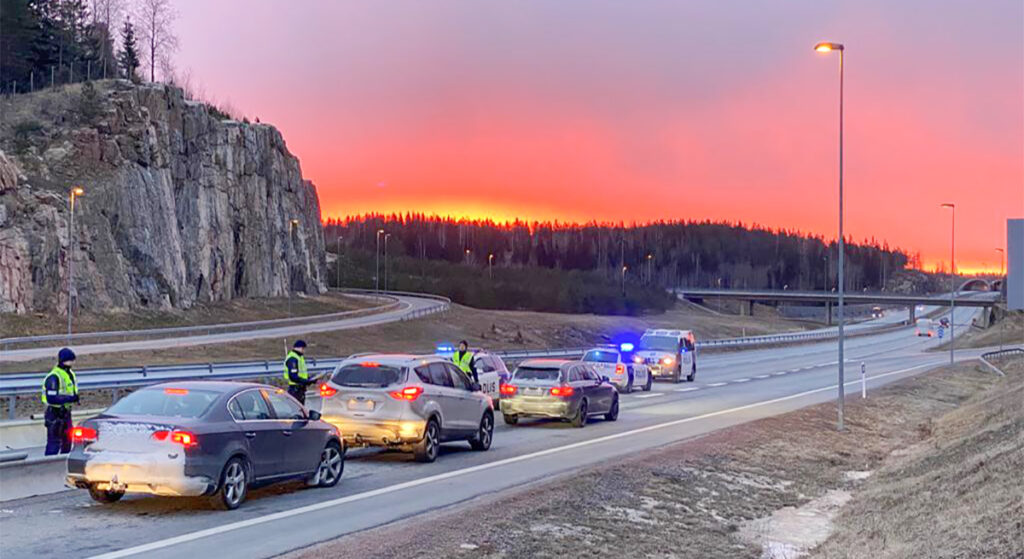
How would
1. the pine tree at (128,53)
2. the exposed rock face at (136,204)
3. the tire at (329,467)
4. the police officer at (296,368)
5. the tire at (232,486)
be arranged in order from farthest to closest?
1. the pine tree at (128,53)
2. the exposed rock face at (136,204)
3. the police officer at (296,368)
4. the tire at (329,467)
5. the tire at (232,486)

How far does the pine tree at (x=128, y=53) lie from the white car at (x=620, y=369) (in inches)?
3308

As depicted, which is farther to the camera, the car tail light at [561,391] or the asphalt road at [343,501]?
the car tail light at [561,391]

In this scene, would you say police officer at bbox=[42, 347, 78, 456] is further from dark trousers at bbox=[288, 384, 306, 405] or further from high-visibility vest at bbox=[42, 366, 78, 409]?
dark trousers at bbox=[288, 384, 306, 405]

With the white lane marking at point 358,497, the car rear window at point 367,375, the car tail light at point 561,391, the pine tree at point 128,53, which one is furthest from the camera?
the pine tree at point 128,53

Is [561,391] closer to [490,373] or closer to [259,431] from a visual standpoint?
[490,373]

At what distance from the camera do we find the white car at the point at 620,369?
129ft

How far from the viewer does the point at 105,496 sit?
13.0 m

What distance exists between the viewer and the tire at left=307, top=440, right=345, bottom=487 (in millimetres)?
14836

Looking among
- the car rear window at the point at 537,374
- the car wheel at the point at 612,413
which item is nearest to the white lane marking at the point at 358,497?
the car wheel at the point at 612,413

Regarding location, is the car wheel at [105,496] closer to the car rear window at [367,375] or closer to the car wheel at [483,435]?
the car rear window at [367,375]

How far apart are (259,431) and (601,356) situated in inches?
1086

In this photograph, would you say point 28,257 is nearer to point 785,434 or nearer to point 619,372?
point 619,372

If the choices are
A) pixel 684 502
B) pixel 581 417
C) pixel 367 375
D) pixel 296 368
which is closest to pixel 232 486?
pixel 367 375

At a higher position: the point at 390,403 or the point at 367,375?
the point at 367,375
